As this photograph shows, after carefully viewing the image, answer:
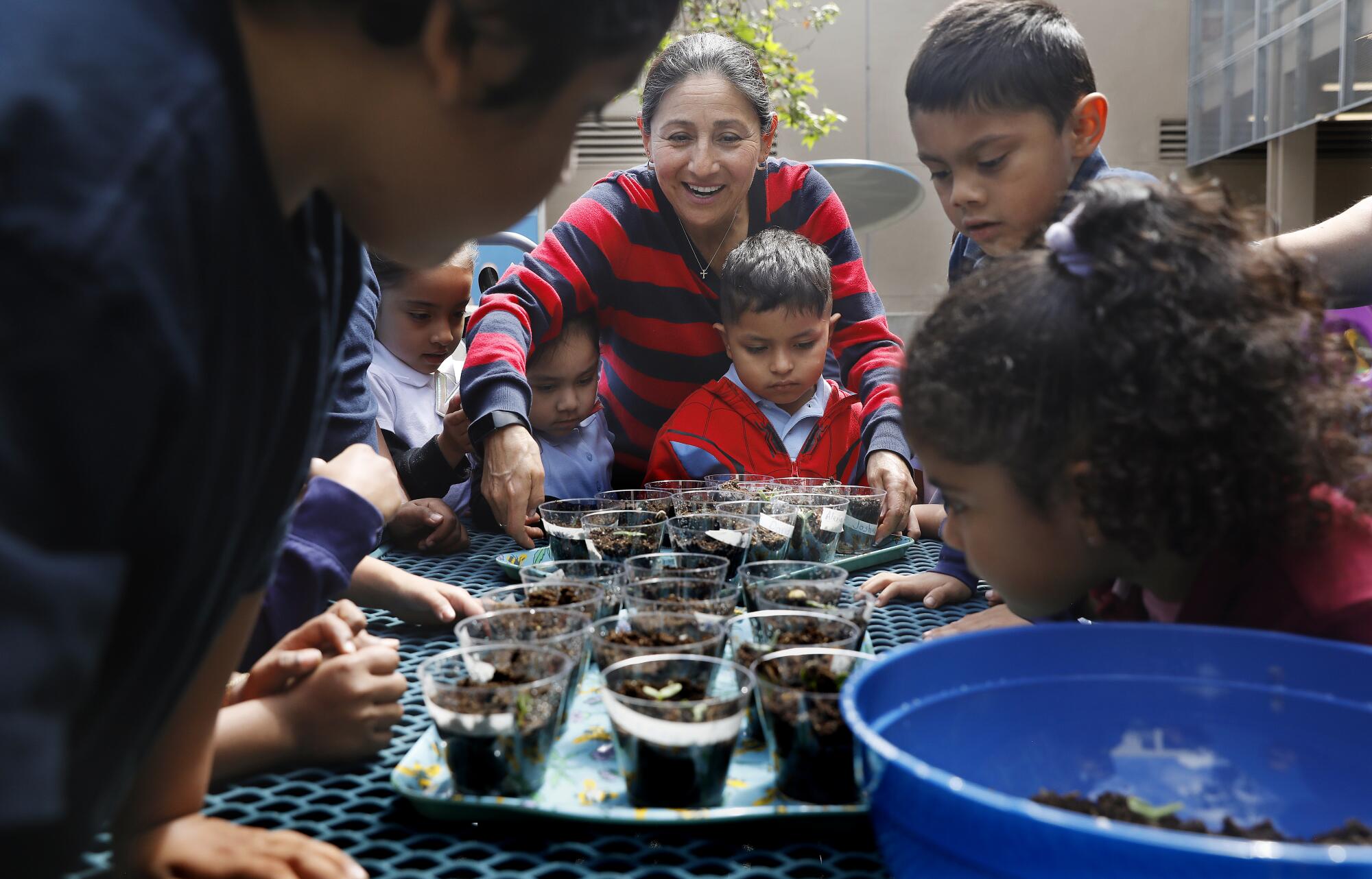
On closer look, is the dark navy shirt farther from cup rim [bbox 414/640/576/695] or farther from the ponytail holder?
the ponytail holder

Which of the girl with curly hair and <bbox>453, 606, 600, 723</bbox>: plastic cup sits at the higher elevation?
the girl with curly hair

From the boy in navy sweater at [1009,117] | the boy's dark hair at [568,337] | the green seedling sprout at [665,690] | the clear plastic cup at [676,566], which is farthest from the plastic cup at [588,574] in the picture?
the boy's dark hair at [568,337]

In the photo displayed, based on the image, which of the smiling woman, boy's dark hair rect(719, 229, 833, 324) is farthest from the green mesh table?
boy's dark hair rect(719, 229, 833, 324)

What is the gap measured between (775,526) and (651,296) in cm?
121

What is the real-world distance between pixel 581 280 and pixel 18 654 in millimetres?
2229

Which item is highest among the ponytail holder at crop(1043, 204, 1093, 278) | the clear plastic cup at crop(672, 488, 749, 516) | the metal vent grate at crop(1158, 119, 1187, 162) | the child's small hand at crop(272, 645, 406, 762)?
the metal vent grate at crop(1158, 119, 1187, 162)

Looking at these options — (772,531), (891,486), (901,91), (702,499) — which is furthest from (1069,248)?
(901,91)

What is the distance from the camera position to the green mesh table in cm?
82

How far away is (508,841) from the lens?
2.89ft

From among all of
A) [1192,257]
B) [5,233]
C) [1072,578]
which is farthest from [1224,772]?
[5,233]

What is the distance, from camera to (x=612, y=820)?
0.87 metres

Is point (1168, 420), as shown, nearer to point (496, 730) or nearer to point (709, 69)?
point (496, 730)

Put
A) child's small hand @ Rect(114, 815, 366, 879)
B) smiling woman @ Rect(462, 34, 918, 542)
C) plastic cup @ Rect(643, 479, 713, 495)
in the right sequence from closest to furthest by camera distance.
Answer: child's small hand @ Rect(114, 815, 366, 879) → plastic cup @ Rect(643, 479, 713, 495) → smiling woman @ Rect(462, 34, 918, 542)

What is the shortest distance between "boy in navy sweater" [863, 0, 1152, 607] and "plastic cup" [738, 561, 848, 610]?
2.67ft
